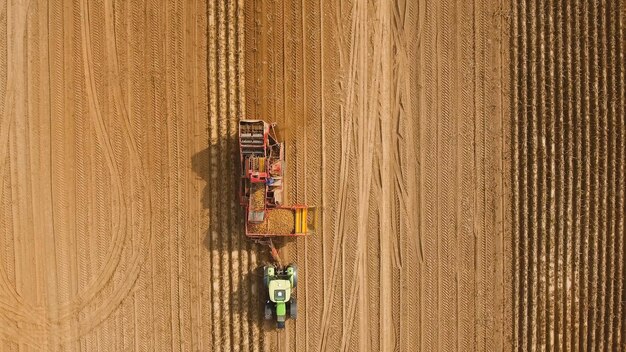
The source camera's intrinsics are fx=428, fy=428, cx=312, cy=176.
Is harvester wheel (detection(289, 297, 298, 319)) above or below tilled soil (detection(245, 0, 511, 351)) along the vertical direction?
below


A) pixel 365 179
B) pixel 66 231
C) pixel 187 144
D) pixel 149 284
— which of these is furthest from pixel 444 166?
pixel 66 231

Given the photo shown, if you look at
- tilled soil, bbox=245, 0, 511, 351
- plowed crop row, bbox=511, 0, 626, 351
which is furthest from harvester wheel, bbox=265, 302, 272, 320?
plowed crop row, bbox=511, 0, 626, 351

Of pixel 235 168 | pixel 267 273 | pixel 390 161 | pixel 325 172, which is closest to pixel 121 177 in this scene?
pixel 235 168

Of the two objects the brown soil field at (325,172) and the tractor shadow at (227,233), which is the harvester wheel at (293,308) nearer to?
the brown soil field at (325,172)

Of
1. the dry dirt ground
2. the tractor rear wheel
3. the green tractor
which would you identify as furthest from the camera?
the dry dirt ground

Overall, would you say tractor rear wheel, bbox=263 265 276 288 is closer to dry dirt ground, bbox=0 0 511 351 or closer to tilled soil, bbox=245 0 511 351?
dry dirt ground, bbox=0 0 511 351

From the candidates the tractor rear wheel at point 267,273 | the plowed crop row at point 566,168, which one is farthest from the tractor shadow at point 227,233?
the plowed crop row at point 566,168

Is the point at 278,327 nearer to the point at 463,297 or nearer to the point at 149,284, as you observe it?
the point at 149,284
